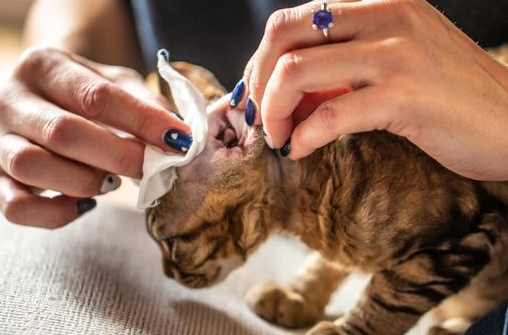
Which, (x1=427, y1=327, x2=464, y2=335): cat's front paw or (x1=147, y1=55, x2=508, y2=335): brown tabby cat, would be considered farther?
(x1=427, y1=327, x2=464, y2=335): cat's front paw

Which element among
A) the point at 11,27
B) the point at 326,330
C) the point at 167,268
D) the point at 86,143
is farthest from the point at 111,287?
the point at 11,27

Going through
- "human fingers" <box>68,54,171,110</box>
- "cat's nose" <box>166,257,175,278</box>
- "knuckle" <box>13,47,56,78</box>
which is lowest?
"cat's nose" <box>166,257,175,278</box>

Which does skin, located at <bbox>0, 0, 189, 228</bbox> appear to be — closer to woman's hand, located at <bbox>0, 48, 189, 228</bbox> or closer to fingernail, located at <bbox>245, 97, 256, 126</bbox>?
woman's hand, located at <bbox>0, 48, 189, 228</bbox>

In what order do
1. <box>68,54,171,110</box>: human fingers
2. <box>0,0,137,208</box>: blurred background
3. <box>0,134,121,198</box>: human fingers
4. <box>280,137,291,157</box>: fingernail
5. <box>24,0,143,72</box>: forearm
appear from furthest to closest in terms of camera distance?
<box>0,0,137,208</box>: blurred background
<box>24,0,143,72</box>: forearm
<box>68,54,171,110</box>: human fingers
<box>0,134,121,198</box>: human fingers
<box>280,137,291,157</box>: fingernail

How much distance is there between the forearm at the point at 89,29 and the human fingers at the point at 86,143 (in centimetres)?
58

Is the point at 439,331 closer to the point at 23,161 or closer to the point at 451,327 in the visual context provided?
the point at 451,327

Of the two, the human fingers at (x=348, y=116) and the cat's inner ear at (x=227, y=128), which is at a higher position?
the human fingers at (x=348, y=116)

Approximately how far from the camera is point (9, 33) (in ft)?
10.4

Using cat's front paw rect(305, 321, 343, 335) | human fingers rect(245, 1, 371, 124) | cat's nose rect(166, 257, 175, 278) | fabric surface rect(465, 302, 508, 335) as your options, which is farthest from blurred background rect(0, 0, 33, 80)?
fabric surface rect(465, 302, 508, 335)

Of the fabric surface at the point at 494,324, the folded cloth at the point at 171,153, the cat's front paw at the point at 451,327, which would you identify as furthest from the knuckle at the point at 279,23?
the cat's front paw at the point at 451,327

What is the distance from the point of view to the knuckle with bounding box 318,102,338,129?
80 centimetres

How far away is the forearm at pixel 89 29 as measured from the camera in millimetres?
1634

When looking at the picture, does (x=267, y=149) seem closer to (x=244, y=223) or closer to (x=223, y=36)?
(x=244, y=223)

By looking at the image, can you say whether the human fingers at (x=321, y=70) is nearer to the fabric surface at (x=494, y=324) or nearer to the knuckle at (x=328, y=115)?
the knuckle at (x=328, y=115)
